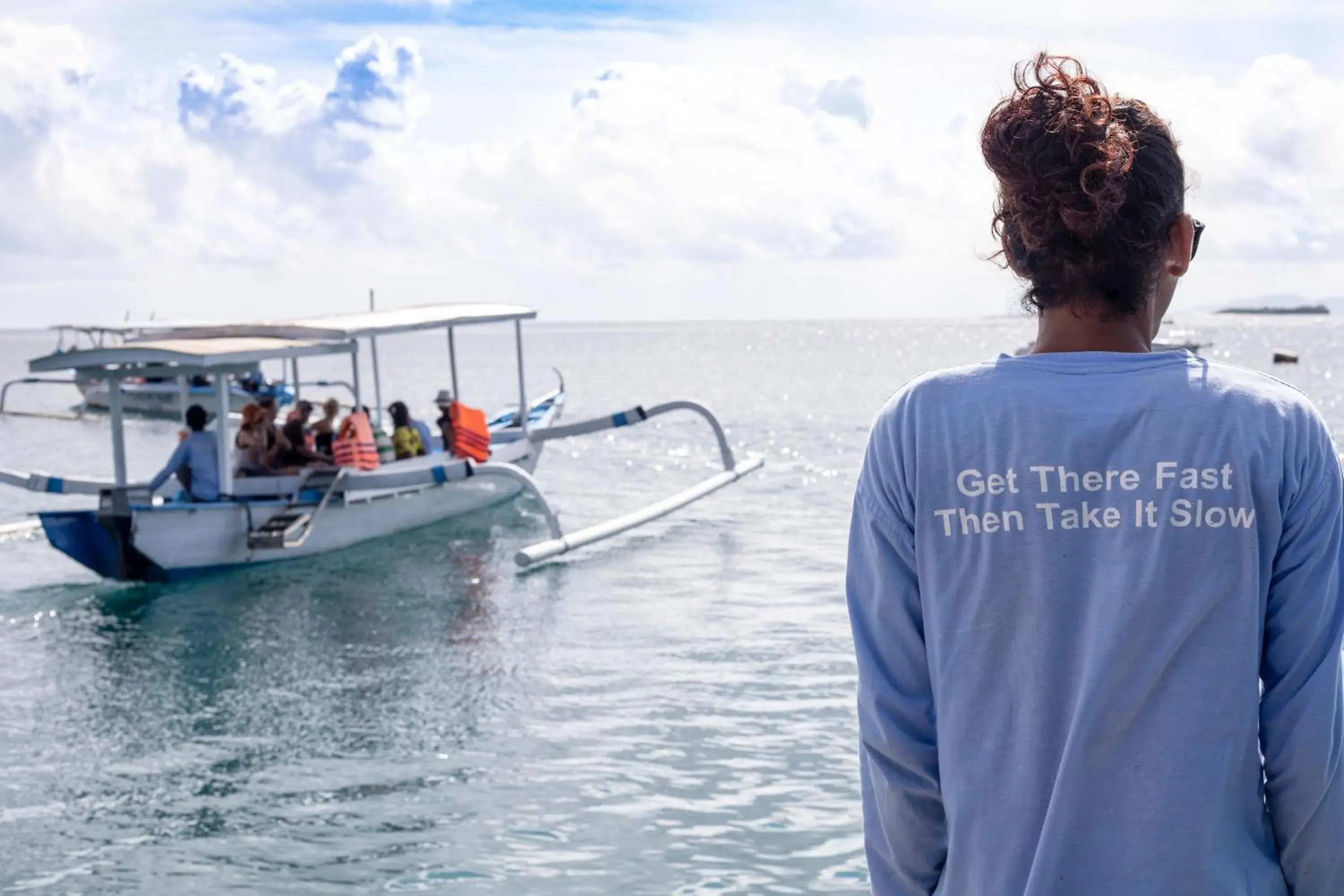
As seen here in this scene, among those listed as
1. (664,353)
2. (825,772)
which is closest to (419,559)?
(825,772)

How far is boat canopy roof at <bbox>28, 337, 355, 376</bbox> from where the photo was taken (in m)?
12.7

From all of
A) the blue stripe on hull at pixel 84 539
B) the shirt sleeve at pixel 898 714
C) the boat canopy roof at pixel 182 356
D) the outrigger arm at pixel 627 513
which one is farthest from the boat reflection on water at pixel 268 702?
the shirt sleeve at pixel 898 714

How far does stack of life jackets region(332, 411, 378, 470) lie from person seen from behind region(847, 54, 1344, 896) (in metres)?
13.9

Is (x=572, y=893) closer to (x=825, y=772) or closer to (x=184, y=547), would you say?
(x=825, y=772)

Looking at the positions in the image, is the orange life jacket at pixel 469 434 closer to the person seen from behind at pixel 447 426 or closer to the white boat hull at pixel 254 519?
the person seen from behind at pixel 447 426

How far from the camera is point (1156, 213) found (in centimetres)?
163

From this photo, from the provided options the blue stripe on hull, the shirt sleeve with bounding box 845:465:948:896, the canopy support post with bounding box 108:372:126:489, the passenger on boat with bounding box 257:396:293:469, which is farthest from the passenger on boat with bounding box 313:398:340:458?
the shirt sleeve with bounding box 845:465:948:896

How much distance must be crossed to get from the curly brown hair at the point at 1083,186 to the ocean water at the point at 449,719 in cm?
495

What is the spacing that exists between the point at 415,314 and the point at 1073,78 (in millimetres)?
15997

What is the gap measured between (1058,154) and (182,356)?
12.4m

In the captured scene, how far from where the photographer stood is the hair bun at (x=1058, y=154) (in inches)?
62.5

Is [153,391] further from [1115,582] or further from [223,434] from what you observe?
[1115,582]

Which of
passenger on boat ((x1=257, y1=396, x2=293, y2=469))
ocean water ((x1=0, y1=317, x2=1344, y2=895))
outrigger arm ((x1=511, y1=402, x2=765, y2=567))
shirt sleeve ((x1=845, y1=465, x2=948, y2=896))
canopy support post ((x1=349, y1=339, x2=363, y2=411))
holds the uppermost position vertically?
canopy support post ((x1=349, y1=339, x2=363, y2=411))

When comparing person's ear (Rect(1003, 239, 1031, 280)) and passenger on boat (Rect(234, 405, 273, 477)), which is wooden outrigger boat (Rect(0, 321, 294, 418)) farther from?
person's ear (Rect(1003, 239, 1031, 280))
